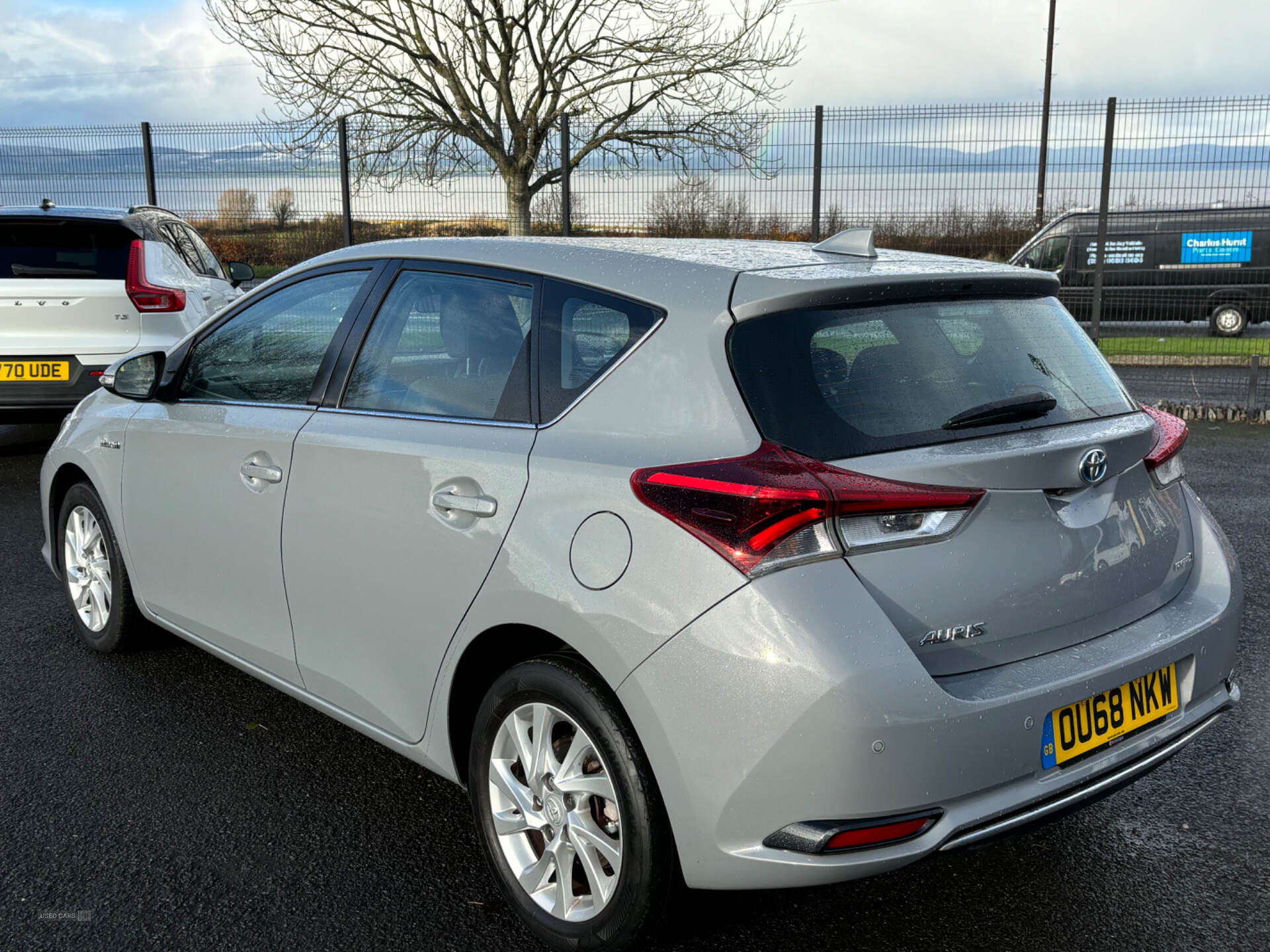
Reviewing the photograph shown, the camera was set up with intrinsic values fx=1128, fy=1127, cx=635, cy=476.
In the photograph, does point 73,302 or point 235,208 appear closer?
point 73,302

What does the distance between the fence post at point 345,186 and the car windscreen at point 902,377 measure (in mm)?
12641

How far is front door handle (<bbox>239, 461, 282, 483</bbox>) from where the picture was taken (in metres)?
3.17

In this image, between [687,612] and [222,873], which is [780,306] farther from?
[222,873]

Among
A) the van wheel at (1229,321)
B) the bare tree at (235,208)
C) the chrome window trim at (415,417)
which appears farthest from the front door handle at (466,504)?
the van wheel at (1229,321)

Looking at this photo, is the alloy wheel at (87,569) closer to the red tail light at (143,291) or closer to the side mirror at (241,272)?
the red tail light at (143,291)

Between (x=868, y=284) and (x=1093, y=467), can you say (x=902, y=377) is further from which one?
(x=1093, y=467)

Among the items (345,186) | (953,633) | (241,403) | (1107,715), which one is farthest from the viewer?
(345,186)

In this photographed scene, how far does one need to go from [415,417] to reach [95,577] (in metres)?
2.21

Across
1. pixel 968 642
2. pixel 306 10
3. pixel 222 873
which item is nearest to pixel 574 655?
pixel 968 642

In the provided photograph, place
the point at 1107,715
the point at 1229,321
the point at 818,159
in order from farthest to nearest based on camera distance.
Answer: the point at 1229,321 < the point at 818,159 < the point at 1107,715

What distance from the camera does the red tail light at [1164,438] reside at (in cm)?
269

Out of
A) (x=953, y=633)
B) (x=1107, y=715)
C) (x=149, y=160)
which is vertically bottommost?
(x=1107, y=715)

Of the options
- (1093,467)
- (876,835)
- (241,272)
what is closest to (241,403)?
(876,835)

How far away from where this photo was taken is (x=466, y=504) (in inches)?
101
